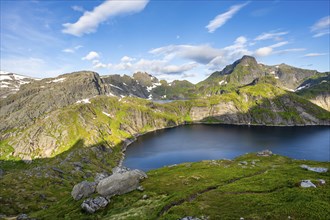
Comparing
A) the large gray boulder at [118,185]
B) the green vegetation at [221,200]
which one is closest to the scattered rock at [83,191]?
the green vegetation at [221,200]

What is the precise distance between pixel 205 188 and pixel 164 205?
14482 millimetres

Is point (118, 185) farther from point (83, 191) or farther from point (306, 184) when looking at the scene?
point (306, 184)

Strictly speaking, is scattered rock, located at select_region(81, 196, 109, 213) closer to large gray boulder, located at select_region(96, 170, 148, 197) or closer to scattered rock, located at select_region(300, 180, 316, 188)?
large gray boulder, located at select_region(96, 170, 148, 197)

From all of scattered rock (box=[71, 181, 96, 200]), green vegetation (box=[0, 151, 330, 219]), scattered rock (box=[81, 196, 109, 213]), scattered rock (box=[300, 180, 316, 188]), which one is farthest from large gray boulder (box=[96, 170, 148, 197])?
scattered rock (box=[300, 180, 316, 188])

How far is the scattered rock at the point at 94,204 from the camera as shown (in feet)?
203

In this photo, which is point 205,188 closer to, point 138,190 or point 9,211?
point 138,190

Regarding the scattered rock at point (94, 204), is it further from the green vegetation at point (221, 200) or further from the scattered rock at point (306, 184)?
the scattered rock at point (306, 184)

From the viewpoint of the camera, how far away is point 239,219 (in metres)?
41.5

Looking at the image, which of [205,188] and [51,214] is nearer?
[205,188]

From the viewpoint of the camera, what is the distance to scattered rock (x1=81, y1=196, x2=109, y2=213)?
61.8m

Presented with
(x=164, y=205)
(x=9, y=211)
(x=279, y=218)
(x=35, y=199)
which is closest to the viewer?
(x=279, y=218)

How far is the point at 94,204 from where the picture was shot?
205ft


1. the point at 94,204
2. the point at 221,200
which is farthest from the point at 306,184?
the point at 94,204

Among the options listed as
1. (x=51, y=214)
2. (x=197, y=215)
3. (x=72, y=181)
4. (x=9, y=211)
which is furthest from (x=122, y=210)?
(x=72, y=181)
